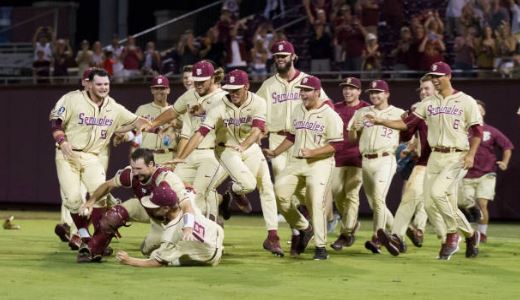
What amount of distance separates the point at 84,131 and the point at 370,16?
415 inches

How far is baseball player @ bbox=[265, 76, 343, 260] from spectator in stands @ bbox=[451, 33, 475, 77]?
26.9 feet

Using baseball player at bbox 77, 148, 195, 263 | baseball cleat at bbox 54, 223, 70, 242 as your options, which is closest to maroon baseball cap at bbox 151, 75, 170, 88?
baseball cleat at bbox 54, 223, 70, 242

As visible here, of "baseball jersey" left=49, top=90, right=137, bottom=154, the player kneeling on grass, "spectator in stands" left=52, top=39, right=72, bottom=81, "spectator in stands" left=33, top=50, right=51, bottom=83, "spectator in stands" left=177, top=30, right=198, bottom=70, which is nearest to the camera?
the player kneeling on grass

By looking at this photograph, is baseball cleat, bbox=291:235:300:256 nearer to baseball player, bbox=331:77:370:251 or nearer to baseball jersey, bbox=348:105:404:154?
baseball player, bbox=331:77:370:251

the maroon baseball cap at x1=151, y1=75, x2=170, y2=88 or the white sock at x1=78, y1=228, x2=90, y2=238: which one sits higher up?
the maroon baseball cap at x1=151, y1=75, x2=170, y2=88

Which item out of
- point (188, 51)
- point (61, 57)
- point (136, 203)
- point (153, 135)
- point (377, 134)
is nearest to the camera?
point (136, 203)

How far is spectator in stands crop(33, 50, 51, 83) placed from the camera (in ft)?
86.3

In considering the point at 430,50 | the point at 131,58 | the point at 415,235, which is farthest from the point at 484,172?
Result: the point at 131,58

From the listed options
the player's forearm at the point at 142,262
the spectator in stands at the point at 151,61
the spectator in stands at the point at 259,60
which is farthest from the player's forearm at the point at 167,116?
the spectator in stands at the point at 151,61

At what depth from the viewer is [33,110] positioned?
26.4 metres

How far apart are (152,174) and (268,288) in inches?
92.8

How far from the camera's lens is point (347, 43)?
23.9 m

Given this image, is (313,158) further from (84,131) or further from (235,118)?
(84,131)

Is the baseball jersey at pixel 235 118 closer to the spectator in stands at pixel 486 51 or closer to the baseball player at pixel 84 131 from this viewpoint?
the baseball player at pixel 84 131
